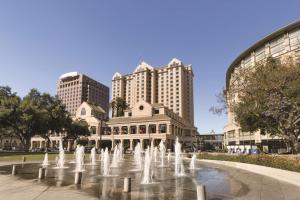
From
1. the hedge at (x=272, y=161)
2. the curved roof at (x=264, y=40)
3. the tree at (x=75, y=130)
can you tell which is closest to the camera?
the hedge at (x=272, y=161)

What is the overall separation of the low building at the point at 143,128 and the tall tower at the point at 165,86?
5979 cm

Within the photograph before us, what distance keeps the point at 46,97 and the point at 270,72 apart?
2100 inches

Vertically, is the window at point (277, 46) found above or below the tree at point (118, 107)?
above

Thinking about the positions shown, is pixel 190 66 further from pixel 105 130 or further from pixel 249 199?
pixel 249 199

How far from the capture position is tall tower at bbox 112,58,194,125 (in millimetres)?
146500

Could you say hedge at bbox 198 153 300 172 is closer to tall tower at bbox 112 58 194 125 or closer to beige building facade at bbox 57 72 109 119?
tall tower at bbox 112 58 194 125

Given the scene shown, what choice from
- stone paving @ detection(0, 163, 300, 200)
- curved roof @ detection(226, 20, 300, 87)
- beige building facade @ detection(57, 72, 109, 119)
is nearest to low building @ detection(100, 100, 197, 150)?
curved roof @ detection(226, 20, 300, 87)

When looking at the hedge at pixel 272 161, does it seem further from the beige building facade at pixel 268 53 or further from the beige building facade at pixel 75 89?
the beige building facade at pixel 75 89

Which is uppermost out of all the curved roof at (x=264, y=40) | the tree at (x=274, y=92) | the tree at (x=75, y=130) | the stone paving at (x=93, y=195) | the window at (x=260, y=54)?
the curved roof at (x=264, y=40)

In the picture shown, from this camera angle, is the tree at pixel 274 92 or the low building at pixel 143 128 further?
the low building at pixel 143 128

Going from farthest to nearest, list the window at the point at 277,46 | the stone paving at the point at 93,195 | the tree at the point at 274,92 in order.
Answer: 1. the window at the point at 277,46
2. the tree at the point at 274,92
3. the stone paving at the point at 93,195

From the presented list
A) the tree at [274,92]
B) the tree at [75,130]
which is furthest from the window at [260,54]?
the tree at [75,130]

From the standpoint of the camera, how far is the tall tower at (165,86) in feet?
481

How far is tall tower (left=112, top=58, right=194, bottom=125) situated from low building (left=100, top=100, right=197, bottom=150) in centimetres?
5979
